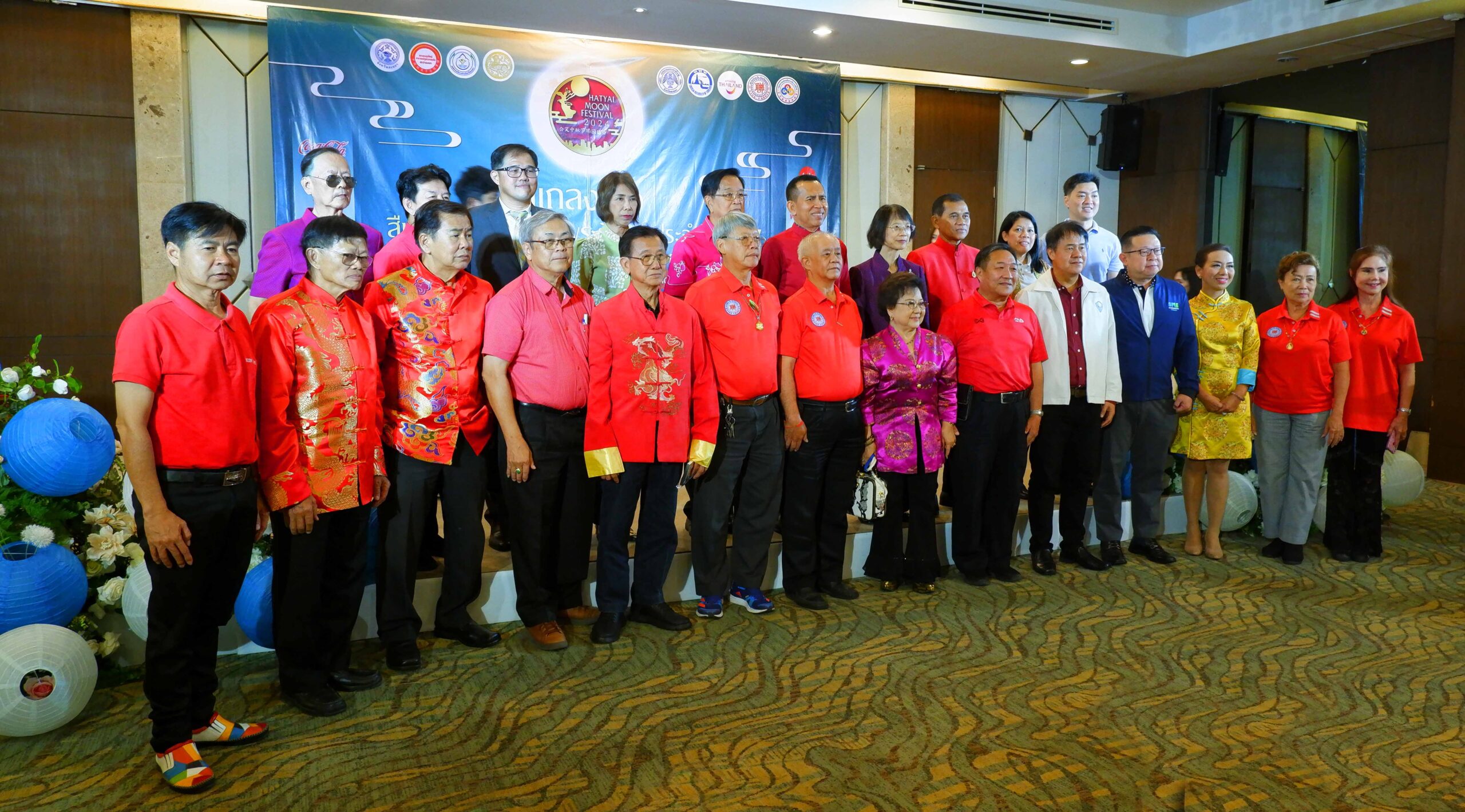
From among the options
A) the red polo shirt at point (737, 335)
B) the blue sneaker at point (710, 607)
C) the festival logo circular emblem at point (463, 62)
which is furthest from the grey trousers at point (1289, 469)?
the festival logo circular emblem at point (463, 62)

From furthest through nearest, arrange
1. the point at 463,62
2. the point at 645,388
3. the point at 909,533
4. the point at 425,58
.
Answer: the point at 463,62
the point at 425,58
the point at 909,533
the point at 645,388

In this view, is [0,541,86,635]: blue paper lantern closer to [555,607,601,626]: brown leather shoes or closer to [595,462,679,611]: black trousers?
[555,607,601,626]: brown leather shoes

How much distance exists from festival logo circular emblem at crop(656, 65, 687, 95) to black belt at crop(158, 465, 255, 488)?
512 cm

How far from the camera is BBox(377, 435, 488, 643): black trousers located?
3104 millimetres

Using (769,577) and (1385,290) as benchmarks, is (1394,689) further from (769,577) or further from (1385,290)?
(1385,290)

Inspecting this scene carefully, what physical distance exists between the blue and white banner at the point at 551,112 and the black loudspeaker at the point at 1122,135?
9.58 ft

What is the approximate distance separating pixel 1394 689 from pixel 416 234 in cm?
347

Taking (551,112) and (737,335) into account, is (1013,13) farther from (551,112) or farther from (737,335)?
(737,335)

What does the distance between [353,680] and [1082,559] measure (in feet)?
10.4

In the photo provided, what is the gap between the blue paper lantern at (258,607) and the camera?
3053mm

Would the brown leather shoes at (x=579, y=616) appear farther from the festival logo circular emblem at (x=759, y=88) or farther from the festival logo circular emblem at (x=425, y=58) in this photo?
the festival logo circular emblem at (x=759, y=88)

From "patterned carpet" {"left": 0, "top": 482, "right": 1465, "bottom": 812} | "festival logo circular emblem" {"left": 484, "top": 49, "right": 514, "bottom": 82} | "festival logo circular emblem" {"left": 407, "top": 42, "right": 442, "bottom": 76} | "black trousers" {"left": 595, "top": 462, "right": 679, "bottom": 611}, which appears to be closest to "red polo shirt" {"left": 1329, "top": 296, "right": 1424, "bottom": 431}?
"patterned carpet" {"left": 0, "top": 482, "right": 1465, "bottom": 812}

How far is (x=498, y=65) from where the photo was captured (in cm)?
643

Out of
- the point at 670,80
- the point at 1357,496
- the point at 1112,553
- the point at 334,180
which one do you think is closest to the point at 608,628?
the point at 334,180
